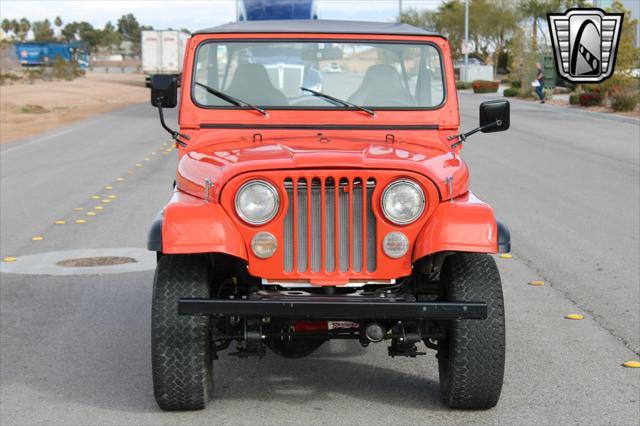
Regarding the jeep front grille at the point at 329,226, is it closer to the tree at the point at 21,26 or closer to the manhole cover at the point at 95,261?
the manhole cover at the point at 95,261

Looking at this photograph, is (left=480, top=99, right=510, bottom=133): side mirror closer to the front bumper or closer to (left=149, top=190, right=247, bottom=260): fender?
the front bumper

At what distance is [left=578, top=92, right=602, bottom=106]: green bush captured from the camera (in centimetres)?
3803

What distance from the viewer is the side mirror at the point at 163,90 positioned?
645 centimetres

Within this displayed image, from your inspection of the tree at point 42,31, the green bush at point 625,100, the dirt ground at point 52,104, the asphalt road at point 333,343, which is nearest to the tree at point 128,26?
the tree at point 42,31

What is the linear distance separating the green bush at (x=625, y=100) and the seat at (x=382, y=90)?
96.7 feet

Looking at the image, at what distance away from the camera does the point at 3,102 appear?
41938mm

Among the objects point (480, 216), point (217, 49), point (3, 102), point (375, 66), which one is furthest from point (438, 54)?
point (3, 102)

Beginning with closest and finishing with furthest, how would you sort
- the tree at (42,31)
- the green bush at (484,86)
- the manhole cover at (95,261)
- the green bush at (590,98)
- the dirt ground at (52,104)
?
the manhole cover at (95,261)
the dirt ground at (52,104)
the green bush at (590,98)
the green bush at (484,86)
the tree at (42,31)

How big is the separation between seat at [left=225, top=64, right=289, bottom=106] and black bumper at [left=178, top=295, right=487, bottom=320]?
1956 mm

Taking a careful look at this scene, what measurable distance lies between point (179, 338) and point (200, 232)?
0.52 metres

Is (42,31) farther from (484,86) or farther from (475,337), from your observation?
(475,337)

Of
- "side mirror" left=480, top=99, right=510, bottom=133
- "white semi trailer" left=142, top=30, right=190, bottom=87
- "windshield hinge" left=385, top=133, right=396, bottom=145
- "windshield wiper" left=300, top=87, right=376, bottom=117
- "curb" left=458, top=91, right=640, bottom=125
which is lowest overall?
"curb" left=458, top=91, right=640, bottom=125

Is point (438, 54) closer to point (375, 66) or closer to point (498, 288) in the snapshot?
point (375, 66)

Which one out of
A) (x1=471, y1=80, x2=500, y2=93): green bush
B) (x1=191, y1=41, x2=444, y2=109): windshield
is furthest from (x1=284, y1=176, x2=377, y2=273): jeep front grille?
(x1=471, y1=80, x2=500, y2=93): green bush
